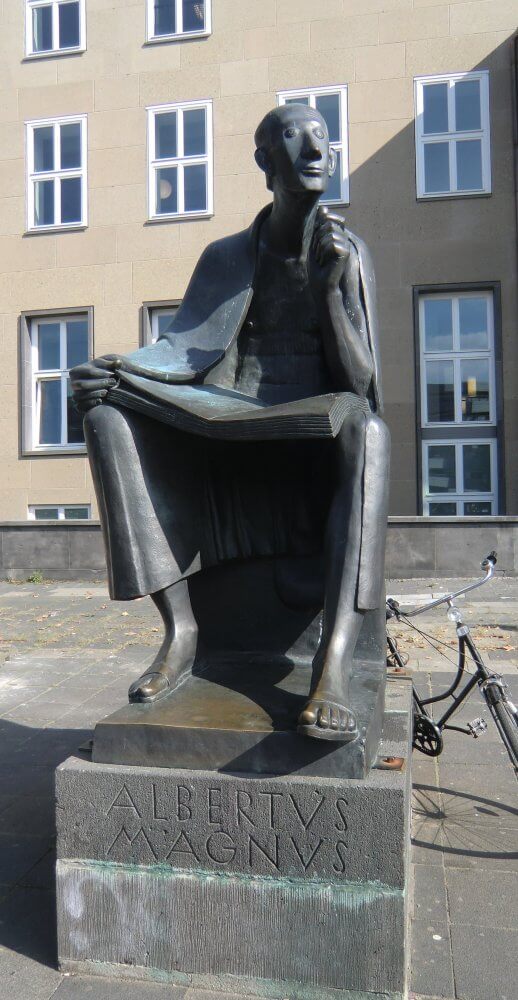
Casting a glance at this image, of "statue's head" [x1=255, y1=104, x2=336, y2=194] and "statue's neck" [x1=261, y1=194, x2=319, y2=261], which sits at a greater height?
"statue's head" [x1=255, y1=104, x2=336, y2=194]

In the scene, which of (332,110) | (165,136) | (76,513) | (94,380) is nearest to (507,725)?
(94,380)

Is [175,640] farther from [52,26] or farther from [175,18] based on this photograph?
[52,26]

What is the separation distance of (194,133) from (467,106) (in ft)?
15.0

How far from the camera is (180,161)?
559 inches

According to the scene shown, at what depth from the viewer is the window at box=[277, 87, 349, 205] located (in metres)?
13.5

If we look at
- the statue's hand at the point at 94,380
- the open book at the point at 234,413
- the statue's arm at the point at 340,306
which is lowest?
the open book at the point at 234,413

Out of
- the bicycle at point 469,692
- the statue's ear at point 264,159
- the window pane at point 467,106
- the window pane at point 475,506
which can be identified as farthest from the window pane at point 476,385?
the statue's ear at point 264,159

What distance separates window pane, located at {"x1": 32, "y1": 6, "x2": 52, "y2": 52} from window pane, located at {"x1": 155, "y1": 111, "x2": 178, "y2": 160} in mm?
2656

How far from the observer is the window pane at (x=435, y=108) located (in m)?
13.4

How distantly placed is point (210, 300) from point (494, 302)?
11104 mm

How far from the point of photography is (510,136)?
13.1 metres

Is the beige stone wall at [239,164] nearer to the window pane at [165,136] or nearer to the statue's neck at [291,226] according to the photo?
the window pane at [165,136]

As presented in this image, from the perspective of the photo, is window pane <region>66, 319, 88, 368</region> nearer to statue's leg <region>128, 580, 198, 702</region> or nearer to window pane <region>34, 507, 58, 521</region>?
window pane <region>34, 507, 58, 521</region>

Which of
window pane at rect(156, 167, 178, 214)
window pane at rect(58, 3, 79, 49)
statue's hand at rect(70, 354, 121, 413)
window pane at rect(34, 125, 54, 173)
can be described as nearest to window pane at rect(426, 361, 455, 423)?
window pane at rect(156, 167, 178, 214)
